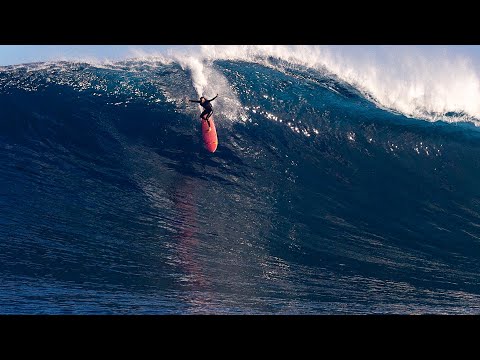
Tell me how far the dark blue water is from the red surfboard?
0.49ft

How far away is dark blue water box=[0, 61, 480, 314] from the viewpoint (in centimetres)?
476

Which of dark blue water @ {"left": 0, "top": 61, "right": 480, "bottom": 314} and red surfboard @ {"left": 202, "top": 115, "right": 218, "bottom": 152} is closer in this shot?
dark blue water @ {"left": 0, "top": 61, "right": 480, "bottom": 314}

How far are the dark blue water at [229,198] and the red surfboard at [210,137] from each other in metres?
0.15

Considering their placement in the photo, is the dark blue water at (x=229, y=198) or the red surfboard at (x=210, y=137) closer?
the dark blue water at (x=229, y=198)

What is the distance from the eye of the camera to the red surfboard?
852cm

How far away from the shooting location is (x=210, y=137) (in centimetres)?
868

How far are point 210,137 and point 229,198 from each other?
5.72 ft

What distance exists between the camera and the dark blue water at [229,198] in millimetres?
4762

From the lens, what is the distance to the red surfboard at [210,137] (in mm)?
8516

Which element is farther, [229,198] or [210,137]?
[210,137]
